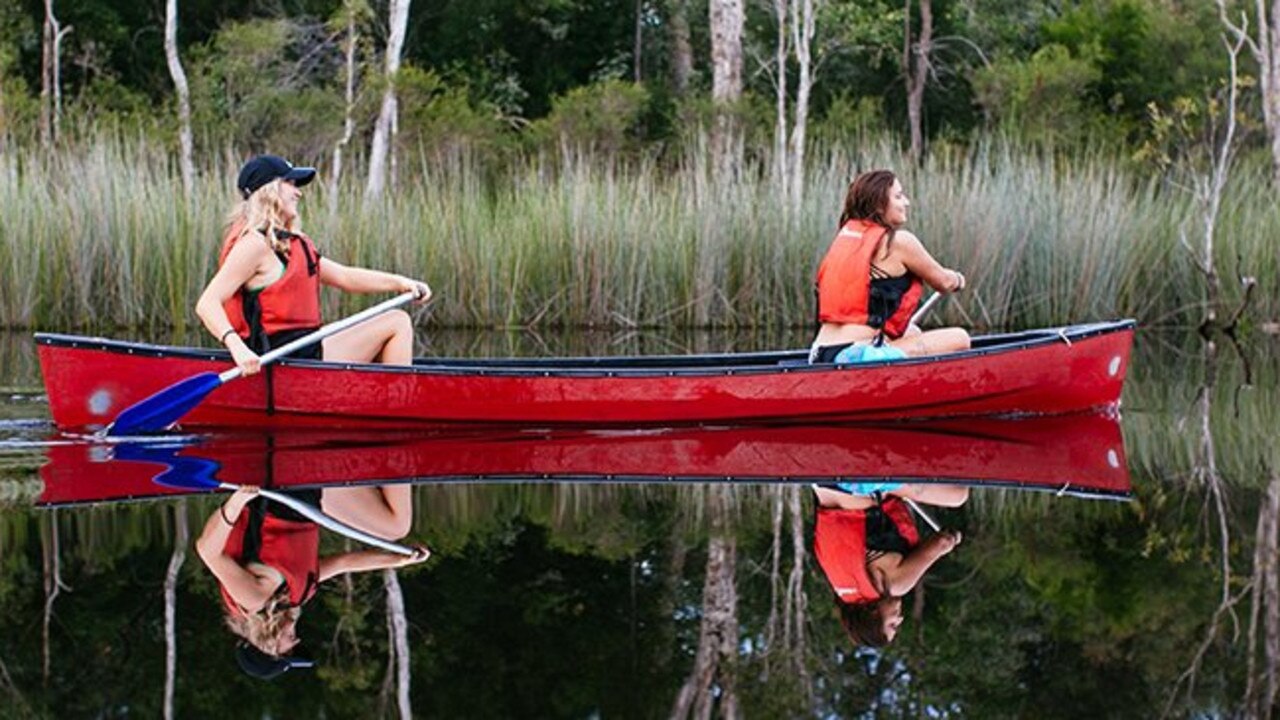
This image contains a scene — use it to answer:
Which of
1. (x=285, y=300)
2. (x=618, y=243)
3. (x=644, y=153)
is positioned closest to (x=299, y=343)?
(x=285, y=300)

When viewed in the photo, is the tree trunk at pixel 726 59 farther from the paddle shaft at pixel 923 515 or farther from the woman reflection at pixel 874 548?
the paddle shaft at pixel 923 515

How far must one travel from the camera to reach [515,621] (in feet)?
16.5

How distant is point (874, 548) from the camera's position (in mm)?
5980

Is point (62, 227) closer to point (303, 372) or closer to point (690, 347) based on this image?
point (690, 347)

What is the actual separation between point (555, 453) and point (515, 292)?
23.0 feet

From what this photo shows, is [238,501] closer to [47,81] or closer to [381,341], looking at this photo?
[381,341]

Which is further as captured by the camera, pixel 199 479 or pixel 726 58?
pixel 726 58

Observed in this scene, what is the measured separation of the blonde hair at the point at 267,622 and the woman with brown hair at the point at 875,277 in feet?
14.0

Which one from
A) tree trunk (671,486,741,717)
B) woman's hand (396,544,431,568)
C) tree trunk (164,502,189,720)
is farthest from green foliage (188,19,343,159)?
tree trunk (671,486,741,717)

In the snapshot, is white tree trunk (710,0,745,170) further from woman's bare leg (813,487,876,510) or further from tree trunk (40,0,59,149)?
woman's bare leg (813,487,876,510)

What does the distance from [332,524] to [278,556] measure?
0.62 meters

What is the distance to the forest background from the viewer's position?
49.9 ft

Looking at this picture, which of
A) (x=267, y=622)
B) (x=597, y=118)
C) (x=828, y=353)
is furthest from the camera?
(x=597, y=118)

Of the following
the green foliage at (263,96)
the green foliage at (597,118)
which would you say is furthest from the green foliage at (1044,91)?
the green foliage at (263,96)
